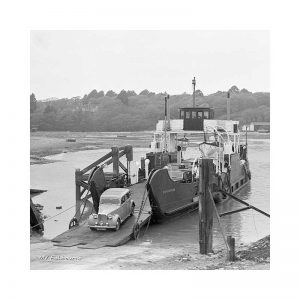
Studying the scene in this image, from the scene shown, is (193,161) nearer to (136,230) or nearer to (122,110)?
(122,110)

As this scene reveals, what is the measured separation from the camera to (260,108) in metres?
18.8

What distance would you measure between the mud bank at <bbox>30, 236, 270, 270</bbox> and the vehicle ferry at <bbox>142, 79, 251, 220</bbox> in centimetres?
413

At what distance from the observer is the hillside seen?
60.0ft

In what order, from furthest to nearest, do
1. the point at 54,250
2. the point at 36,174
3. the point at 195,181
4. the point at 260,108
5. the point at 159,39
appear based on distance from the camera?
1. the point at 36,174
2. the point at 195,181
3. the point at 260,108
4. the point at 159,39
5. the point at 54,250

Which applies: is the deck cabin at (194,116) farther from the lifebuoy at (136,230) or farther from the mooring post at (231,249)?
the mooring post at (231,249)

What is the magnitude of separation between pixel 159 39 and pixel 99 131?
753cm

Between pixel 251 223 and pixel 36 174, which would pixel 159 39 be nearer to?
pixel 251 223

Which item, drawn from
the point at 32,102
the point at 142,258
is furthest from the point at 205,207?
the point at 32,102

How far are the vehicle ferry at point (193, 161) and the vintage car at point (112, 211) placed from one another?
129 cm

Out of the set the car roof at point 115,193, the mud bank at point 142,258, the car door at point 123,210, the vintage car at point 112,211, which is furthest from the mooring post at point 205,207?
the car roof at point 115,193

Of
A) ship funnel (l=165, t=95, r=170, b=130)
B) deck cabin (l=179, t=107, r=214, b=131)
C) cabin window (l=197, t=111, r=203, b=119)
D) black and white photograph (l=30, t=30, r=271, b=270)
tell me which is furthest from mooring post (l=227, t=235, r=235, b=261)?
cabin window (l=197, t=111, r=203, b=119)

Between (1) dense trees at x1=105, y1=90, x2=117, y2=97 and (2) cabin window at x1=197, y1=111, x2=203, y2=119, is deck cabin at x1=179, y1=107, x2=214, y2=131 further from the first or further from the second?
(1) dense trees at x1=105, y1=90, x2=117, y2=97

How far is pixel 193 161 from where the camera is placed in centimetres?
2658

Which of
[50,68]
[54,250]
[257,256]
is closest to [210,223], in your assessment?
[257,256]
